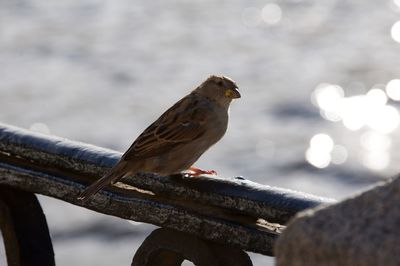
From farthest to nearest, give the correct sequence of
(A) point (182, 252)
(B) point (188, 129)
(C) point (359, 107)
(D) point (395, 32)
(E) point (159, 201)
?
(D) point (395, 32) → (C) point (359, 107) → (B) point (188, 129) → (E) point (159, 201) → (A) point (182, 252)

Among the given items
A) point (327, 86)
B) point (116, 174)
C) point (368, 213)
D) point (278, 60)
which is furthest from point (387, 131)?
point (368, 213)

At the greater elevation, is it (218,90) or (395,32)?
(395,32)

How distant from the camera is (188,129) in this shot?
5371mm

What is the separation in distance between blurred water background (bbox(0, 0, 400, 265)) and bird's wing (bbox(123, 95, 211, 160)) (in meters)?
3.88

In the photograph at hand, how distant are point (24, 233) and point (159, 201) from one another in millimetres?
510

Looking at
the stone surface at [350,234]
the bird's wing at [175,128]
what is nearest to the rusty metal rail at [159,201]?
the stone surface at [350,234]

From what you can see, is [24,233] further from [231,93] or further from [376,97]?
[376,97]

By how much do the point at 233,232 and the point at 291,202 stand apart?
0.18 m

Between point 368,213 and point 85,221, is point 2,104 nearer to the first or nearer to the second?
point 85,221

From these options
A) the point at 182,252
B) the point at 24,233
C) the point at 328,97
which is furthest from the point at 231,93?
the point at 328,97

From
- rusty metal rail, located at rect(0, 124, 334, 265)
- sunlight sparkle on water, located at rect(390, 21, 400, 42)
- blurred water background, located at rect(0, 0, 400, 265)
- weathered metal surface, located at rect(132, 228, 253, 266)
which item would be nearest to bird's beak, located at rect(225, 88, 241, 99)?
rusty metal rail, located at rect(0, 124, 334, 265)

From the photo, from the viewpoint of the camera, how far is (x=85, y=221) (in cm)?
1032

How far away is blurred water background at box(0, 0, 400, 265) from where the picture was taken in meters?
10.7

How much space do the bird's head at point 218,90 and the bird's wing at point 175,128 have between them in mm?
119
